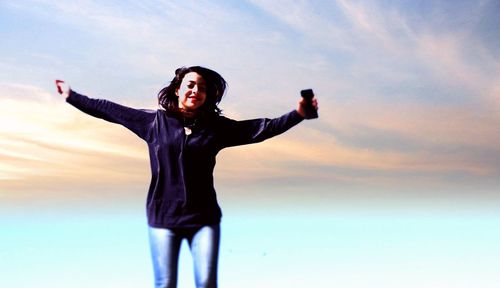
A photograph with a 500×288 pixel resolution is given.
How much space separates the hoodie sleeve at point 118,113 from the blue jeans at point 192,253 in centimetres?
96

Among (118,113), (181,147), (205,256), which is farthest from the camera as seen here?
(118,113)

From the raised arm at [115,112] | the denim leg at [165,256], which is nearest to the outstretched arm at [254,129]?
Answer: the raised arm at [115,112]

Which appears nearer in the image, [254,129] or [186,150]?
[186,150]

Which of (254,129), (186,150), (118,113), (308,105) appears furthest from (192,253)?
(308,105)

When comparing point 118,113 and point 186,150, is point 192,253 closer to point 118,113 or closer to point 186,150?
point 186,150

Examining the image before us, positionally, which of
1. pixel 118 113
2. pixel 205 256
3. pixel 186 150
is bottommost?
pixel 205 256

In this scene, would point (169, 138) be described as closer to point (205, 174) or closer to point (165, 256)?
point (205, 174)

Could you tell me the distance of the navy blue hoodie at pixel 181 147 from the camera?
5.01 meters

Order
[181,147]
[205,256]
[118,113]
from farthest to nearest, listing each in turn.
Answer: [118,113] → [181,147] → [205,256]

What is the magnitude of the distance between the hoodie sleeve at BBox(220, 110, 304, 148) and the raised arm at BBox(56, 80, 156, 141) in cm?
72

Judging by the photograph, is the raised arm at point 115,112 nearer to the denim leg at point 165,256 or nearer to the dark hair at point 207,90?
the dark hair at point 207,90

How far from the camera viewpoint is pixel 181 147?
5.08m

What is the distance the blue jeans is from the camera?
4.86m

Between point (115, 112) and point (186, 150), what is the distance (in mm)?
859
